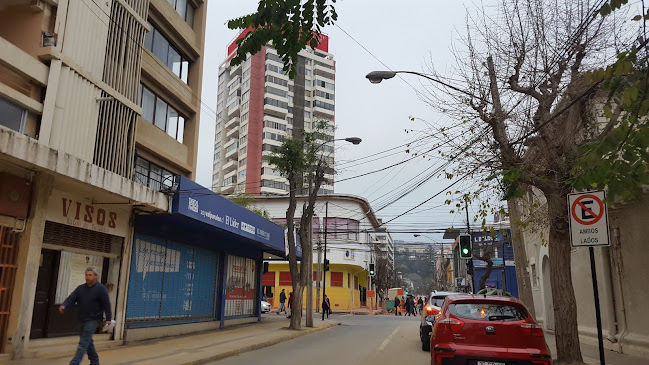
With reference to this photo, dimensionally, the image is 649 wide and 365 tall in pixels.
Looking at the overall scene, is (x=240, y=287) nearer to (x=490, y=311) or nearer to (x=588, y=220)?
(x=490, y=311)

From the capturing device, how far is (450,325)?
780 cm

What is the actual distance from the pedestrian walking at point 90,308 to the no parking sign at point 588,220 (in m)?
7.57

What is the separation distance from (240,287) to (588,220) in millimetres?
A: 17994

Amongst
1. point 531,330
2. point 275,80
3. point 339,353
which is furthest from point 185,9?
point 275,80

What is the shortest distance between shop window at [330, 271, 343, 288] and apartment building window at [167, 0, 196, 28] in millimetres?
36307

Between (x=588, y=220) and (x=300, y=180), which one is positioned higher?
(x=300, y=180)

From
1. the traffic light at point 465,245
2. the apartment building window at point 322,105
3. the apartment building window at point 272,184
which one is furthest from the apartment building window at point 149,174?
the apartment building window at point 322,105

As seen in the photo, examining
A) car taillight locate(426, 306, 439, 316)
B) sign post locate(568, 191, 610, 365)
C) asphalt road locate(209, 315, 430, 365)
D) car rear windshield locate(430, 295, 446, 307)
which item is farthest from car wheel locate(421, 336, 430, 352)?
sign post locate(568, 191, 610, 365)

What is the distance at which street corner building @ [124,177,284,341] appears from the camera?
14.7 metres

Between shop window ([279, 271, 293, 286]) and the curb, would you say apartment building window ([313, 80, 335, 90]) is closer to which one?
shop window ([279, 271, 293, 286])

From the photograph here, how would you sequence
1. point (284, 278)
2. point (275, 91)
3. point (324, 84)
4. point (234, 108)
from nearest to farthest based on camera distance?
point (284, 278)
point (275, 91)
point (234, 108)
point (324, 84)

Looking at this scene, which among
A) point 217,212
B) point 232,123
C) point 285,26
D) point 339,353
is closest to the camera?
point 285,26

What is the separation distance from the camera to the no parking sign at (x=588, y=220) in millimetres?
7746

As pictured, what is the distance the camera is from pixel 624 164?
6539 millimetres
